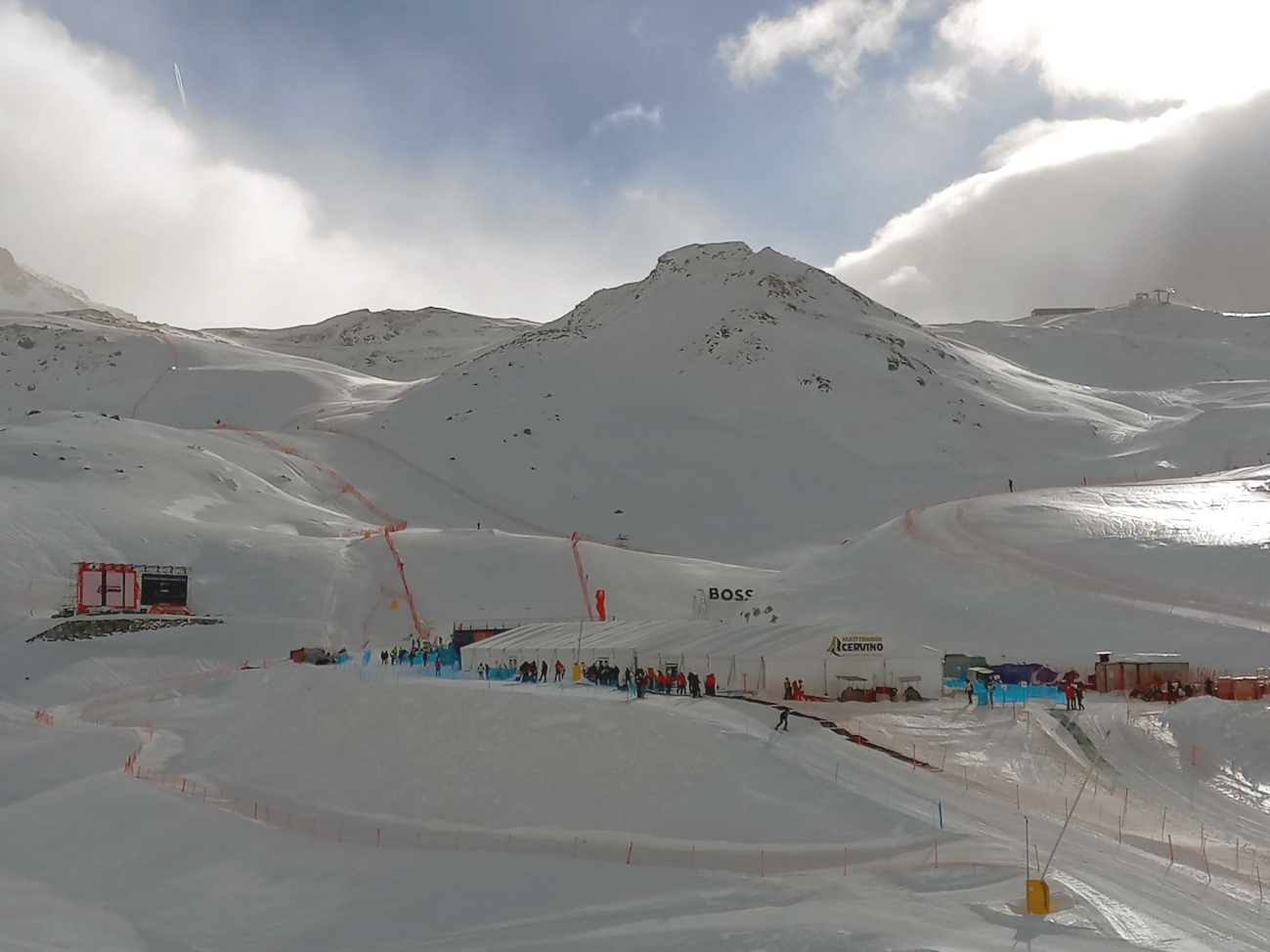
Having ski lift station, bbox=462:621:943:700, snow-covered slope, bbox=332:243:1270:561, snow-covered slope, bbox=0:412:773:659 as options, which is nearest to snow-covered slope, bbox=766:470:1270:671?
ski lift station, bbox=462:621:943:700

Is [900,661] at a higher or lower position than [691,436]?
lower

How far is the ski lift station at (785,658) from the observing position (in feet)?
99.6

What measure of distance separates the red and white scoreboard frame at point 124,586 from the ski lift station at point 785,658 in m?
19.3

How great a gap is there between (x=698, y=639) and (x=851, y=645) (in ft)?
15.1

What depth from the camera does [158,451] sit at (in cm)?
6191

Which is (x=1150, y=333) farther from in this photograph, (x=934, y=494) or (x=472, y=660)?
(x=472, y=660)

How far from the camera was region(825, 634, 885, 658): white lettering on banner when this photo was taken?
30.5m

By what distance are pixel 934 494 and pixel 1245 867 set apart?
58.6 m

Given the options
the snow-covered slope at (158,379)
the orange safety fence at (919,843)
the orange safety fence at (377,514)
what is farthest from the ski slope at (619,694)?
the snow-covered slope at (158,379)

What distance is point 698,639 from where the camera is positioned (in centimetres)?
3275

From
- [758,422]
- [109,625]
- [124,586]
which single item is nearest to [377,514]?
[124,586]

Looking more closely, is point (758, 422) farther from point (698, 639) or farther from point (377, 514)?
point (698, 639)

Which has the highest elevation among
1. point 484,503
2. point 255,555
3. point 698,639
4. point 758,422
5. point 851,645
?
point 758,422

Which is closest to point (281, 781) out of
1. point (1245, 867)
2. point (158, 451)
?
point (1245, 867)
